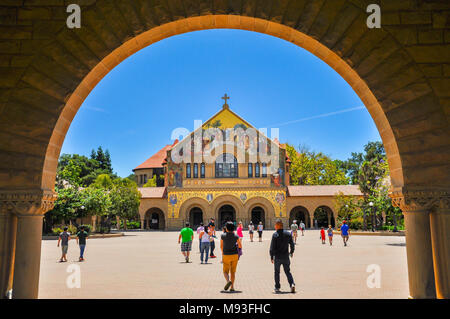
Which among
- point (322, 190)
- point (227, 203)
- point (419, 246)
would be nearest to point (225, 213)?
point (227, 203)

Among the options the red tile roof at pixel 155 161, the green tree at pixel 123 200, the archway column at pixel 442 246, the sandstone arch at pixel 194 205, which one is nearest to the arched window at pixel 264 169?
the sandstone arch at pixel 194 205

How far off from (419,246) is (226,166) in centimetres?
3890

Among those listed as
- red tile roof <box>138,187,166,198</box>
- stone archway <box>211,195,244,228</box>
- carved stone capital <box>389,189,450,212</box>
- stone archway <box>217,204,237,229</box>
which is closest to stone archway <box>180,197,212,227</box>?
stone archway <box>211,195,244,228</box>

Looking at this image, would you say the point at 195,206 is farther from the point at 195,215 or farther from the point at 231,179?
the point at 231,179

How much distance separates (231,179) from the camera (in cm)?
4350

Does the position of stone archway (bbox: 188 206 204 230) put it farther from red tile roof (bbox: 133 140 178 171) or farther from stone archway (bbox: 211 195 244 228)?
red tile roof (bbox: 133 140 178 171)

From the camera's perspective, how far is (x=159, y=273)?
33.9 feet

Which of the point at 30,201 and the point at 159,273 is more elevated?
the point at 30,201

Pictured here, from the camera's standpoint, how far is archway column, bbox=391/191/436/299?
207 inches
